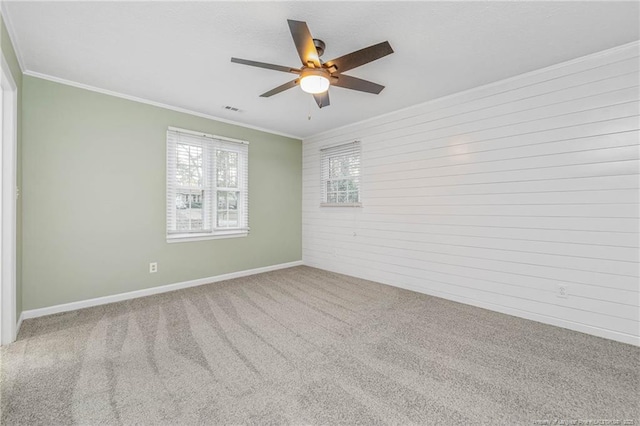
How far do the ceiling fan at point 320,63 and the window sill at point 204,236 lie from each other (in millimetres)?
2730

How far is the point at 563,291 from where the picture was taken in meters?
2.73

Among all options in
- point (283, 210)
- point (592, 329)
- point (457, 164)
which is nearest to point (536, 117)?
point (457, 164)

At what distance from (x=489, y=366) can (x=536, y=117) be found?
8.28 feet

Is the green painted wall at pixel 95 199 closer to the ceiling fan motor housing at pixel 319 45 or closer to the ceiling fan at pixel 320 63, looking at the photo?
the ceiling fan at pixel 320 63

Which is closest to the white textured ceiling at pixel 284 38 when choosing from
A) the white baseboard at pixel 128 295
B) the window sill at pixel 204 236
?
the window sill at pixel 204 236

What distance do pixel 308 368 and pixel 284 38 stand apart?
2.68 meters

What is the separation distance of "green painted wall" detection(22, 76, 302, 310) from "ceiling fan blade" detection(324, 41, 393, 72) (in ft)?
9.41

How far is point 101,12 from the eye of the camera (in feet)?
6.61

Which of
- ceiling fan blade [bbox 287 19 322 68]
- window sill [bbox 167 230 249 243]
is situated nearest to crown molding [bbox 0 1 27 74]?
ceiling fan blade [bbox 287 19 322 68]

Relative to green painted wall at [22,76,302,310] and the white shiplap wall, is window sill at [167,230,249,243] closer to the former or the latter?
green painted wall at [22,76,302,310]

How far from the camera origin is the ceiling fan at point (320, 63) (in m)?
1.87

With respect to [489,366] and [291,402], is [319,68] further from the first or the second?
[489,366]

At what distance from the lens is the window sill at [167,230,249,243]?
394cm

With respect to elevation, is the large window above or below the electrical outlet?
above
